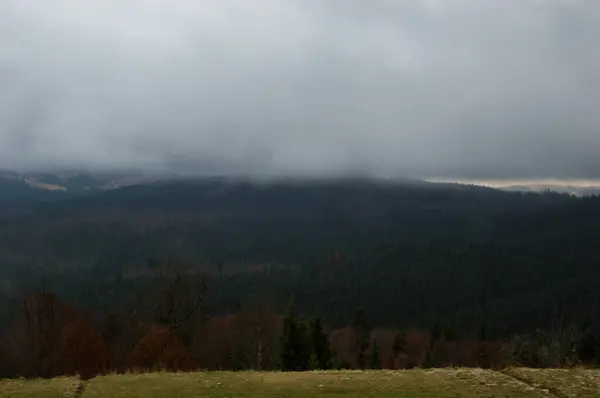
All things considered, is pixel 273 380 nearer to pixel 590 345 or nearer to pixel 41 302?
pixel 41 302

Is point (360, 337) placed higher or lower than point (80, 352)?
lower

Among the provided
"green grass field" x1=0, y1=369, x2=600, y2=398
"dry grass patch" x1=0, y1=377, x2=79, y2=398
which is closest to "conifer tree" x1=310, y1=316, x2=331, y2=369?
"green grass field" x1=0, y1=369, x2=600, y2=398

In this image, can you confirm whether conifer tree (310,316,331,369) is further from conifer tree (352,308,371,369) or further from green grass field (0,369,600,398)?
conifer tree (352,308,371,369)

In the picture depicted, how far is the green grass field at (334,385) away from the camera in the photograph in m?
15.7

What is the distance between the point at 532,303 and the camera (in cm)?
18375

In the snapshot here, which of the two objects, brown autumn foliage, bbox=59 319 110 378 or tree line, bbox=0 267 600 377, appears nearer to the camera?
tree line, bbox=0 267 600 377

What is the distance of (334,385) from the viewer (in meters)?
16.6

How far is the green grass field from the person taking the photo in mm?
15656

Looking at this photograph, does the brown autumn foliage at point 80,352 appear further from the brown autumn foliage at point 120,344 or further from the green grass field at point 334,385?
the green grass field at point 334,385

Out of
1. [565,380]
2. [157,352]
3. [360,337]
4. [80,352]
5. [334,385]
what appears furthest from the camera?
[360,337]

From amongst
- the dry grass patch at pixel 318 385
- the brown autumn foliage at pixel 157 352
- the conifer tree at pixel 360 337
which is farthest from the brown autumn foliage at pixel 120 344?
the conifer tree at pixel 360 337

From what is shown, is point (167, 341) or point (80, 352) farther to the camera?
point (80, 352)

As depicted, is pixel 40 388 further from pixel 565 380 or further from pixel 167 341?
pixel 167 341

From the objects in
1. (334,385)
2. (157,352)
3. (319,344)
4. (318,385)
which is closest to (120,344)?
(157,352)
